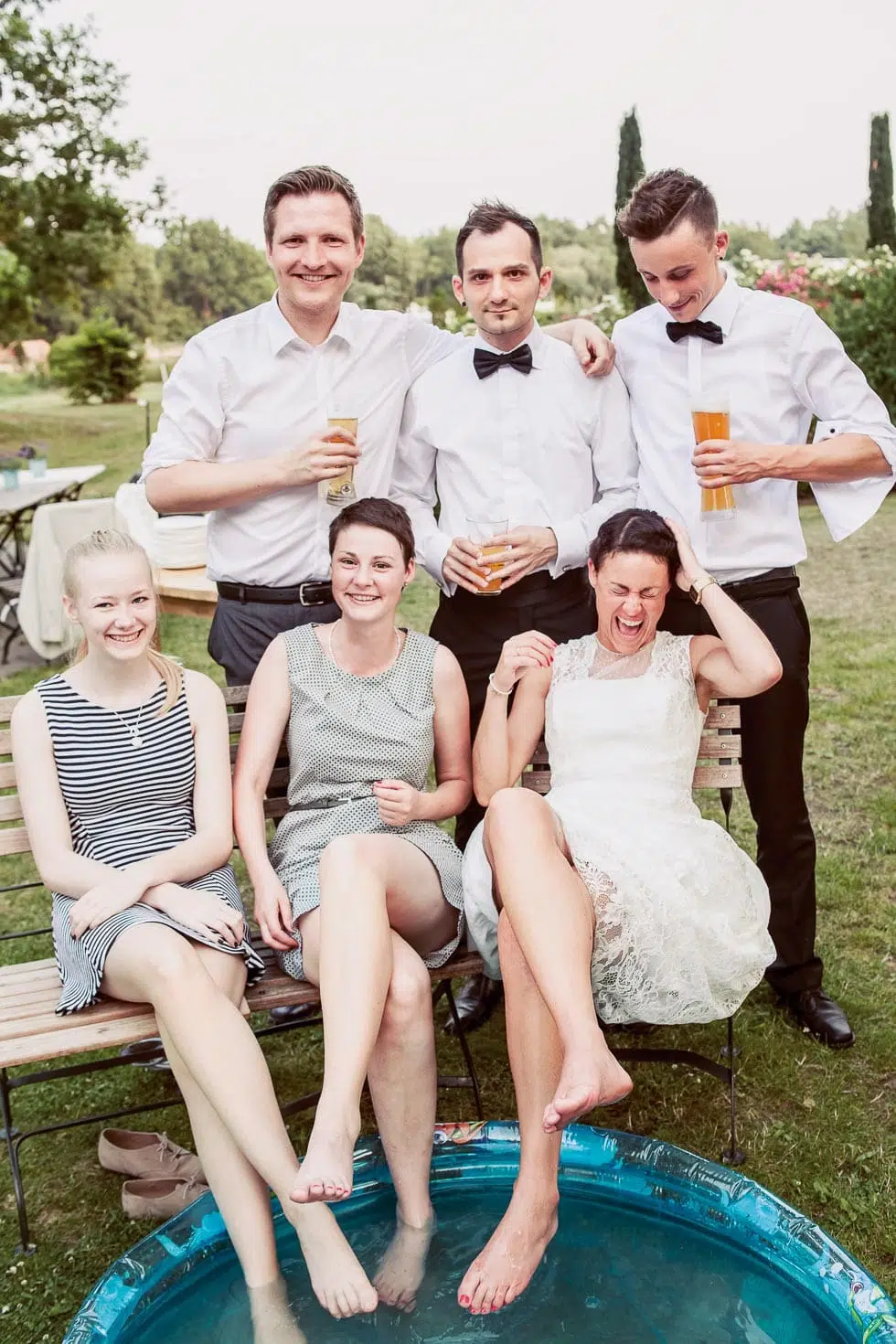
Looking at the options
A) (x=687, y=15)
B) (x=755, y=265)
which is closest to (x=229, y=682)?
(x=755, y=265)

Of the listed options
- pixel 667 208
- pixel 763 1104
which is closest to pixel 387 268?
pixel 667 208

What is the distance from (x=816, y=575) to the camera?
917 cm

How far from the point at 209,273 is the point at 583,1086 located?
1489 inches

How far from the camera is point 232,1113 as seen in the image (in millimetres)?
2330

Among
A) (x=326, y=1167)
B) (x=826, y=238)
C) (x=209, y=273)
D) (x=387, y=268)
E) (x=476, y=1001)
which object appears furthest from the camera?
(x=209, y=273)

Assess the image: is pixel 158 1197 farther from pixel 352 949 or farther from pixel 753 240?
pixel 753 240

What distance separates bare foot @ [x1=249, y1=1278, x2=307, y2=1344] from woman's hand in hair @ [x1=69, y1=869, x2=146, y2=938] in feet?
2.67

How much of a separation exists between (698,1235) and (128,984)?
50.6 inches

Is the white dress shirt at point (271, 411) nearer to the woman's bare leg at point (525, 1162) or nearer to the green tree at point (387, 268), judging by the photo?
the woman's bare leg at point (525, 1162)

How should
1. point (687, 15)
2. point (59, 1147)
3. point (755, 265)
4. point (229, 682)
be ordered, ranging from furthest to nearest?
point (687, 15) < point (755, 265) < point (229, 682) < point (59, 1147)

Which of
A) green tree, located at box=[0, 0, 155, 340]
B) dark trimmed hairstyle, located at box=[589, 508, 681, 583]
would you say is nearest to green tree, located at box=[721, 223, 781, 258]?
Answer: green tree, located at box=[0, 0, 155, 340]

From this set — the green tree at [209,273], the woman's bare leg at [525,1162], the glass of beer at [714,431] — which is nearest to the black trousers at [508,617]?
the glass of beer at [714,431]

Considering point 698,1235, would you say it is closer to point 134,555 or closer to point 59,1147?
point 59,1147

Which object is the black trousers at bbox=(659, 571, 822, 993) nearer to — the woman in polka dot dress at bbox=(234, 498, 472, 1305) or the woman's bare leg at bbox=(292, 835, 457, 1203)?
the woman in polka dot dress at bbox=(234, 498, 472, 1305)
